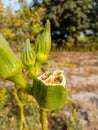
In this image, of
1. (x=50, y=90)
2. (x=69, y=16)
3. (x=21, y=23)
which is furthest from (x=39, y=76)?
(x=69, y=16)

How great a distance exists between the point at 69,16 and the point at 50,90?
20.1 m

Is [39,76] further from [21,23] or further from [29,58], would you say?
[21,23]

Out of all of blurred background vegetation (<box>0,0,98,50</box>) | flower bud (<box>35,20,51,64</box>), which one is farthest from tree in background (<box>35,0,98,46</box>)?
flower bud (<box>35,20,51,64</box>)

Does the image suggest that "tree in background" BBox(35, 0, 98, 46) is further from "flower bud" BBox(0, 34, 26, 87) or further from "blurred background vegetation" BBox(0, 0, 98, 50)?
"flower bud" BBox(0, 34, 26, 87)

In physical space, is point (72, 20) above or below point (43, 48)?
below

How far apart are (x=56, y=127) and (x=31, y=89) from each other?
3.36 m

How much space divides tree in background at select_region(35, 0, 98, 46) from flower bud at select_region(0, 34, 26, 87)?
19502mm

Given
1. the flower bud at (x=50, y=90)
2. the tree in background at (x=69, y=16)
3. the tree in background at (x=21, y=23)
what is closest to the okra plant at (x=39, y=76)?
the flower bud at (x=50, y=90)

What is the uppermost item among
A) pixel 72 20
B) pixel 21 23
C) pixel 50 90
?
pixel 50 90

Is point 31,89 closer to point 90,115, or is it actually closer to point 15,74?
point 15,74

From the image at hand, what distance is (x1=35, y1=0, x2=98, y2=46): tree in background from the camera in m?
20.4

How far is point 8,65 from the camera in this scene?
0.86 meters

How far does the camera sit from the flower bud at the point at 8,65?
33.2 inches

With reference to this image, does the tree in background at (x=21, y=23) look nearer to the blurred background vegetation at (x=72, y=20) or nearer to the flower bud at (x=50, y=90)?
the flower bud at (x=50, y=90)
